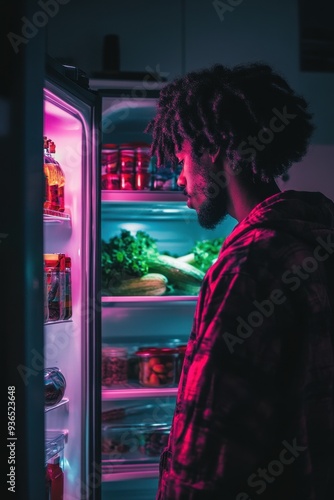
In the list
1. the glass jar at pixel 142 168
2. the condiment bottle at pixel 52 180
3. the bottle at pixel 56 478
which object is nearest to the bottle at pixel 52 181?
the condiment bottle at pixel 52 180

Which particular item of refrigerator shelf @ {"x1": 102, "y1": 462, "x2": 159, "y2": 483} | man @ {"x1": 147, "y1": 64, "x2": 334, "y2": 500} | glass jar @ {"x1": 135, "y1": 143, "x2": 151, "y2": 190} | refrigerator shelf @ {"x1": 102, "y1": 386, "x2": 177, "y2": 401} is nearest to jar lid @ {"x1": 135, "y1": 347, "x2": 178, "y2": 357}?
refrigerator shelf @ {"x1": 102, "y1": 386, "x2": 177, "y2": 401}

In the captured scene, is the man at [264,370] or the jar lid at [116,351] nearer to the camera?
the man at [264,370]

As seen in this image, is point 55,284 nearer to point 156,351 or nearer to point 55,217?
point 55,217

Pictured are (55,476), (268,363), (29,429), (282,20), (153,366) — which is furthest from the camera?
(282,20)

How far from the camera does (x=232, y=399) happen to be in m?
1.12

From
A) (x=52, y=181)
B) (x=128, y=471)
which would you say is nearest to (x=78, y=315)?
(x=52, y=181)

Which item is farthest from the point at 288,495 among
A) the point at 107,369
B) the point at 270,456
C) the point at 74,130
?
the point at 107,369

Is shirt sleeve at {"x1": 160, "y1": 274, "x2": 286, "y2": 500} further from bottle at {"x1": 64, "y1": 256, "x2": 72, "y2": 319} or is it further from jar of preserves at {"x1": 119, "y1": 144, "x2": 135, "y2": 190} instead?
jar of preserves at {"x1": 119, "y1": 144, "x2": 135, "y2": 190}

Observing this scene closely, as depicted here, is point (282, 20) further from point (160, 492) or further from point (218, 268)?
point (160, 492)

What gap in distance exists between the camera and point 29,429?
49.6 inches

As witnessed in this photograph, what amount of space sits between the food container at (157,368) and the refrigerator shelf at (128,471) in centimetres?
34

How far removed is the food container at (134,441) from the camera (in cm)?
270

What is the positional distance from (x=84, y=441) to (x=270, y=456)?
Answer: 1.05m

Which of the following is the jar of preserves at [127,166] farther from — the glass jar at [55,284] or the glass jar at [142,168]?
the glass jar at [55,284]
